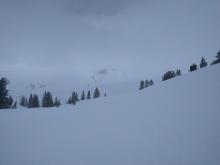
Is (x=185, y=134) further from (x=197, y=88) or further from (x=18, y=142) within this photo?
(x=18, y=142)

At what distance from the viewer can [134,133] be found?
57.9ft

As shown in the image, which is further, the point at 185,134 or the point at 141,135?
the point at 141,135

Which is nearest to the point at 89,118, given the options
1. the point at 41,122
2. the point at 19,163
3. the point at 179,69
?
the point at 41,122

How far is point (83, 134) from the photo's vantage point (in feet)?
64.6

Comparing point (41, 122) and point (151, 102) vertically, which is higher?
point (151, 102)

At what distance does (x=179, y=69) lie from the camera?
76688 millimetres

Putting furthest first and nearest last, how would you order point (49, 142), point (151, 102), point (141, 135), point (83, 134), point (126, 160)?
point (151, 102)
point (83, 134)
point (49, 142)
point (141, 135)
point (126, 160)

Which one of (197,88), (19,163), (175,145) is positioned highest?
(197,88)

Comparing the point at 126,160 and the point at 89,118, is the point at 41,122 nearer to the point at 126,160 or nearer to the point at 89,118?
the point at 89,118

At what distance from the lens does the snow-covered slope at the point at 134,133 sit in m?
13.5

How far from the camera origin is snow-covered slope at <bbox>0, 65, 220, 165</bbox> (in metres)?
Answer: 13.5

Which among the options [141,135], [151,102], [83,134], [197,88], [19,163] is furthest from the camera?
[151,102]

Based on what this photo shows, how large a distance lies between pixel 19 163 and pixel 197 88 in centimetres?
2107

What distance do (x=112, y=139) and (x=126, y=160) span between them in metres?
4.01
